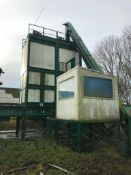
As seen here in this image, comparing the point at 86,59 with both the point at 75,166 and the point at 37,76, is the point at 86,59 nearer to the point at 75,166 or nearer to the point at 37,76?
the point at 37,76

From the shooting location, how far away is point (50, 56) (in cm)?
1939

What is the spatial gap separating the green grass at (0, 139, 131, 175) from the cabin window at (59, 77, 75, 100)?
10.4ft

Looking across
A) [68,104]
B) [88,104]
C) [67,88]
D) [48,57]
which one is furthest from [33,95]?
[88,104]

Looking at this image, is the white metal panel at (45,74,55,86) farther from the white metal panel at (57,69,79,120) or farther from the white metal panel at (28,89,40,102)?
the white metal panel at (57,69,79,120)

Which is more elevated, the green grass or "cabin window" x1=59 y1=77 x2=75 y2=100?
"cabin window" x1=59 y1=77 x2=75 y2=100

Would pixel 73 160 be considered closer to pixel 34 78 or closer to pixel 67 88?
pixel 67 88

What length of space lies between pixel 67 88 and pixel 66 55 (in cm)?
827

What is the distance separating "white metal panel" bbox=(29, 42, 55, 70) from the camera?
18.6 metres

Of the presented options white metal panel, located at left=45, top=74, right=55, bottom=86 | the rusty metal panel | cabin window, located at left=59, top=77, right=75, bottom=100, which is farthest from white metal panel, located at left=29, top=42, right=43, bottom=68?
the rusty metal panel

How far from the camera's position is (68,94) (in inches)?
490

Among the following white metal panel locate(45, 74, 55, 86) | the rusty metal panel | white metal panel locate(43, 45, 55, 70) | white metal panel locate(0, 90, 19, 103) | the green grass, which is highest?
white metal panel locate(43, 45, 55, 70)

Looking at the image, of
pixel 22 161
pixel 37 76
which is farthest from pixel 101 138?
pixel 37 76

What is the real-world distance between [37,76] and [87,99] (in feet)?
26.7

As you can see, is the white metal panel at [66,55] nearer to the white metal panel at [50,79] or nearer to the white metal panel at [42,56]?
the white metal panel at [42,56]
